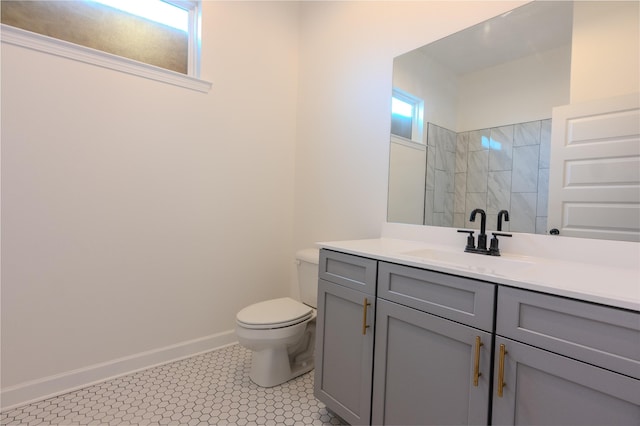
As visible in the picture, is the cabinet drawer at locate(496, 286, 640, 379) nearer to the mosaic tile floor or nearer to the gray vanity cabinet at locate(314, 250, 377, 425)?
the gray vanity cabinet at locate(314, 250, 377, 425)

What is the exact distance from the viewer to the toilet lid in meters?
1.72

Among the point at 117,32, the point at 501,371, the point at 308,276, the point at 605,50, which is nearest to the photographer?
the point at 501,371

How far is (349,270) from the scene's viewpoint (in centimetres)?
142

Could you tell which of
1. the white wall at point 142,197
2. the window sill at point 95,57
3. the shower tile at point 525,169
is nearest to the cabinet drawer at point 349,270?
the shower tile at point 525,169

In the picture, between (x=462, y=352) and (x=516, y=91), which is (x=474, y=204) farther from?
(x=462, y=352)

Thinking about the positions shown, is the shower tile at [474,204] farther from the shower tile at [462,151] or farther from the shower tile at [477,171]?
the shower tile at [462,151]

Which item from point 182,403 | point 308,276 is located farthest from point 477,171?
point 182,403

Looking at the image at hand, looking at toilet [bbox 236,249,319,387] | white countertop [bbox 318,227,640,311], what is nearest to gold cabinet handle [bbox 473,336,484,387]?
white countertop [bbox 318,227,640,311]

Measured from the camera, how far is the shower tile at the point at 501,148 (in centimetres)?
144

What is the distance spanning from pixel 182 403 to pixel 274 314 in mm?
629

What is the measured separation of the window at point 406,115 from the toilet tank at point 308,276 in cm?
92

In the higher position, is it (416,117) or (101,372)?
(416,117)

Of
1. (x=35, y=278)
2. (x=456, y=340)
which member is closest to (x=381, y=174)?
(x=456, y=340)

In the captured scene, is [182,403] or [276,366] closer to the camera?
[182,403]
